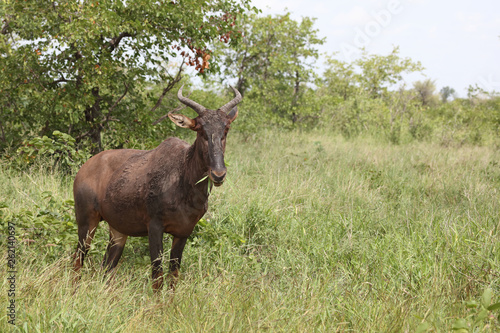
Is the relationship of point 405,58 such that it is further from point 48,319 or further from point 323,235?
point 48,319

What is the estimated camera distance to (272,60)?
39.7 ft

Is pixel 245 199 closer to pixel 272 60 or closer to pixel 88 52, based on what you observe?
pixel 88 52

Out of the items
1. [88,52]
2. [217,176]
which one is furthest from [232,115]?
[88,52]

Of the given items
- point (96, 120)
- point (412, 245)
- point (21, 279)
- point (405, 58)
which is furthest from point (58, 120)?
point (405, 58)

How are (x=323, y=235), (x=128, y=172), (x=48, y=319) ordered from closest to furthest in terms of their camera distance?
(x=48, y=319) → (x=128, y=172) → (x=323, y=235)

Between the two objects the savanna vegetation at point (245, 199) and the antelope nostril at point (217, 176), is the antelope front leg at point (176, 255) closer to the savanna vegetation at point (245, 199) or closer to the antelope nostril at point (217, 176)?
the savanna vegetation at point (245, 199)

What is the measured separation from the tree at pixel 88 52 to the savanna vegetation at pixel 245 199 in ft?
0.12

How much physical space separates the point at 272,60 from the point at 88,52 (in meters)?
6.26

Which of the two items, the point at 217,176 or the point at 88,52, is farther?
the point at 88,52

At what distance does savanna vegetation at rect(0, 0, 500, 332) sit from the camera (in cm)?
311

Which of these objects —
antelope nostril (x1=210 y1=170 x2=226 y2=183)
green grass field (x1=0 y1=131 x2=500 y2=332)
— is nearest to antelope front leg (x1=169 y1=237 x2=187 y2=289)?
green grass field (x1=0 y1=131 x2=500 y2=332)

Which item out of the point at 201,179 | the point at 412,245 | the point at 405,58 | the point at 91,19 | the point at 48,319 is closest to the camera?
the point at 48,319

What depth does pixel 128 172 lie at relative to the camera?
4.11 meters

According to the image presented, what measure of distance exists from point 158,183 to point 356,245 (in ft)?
7.39
